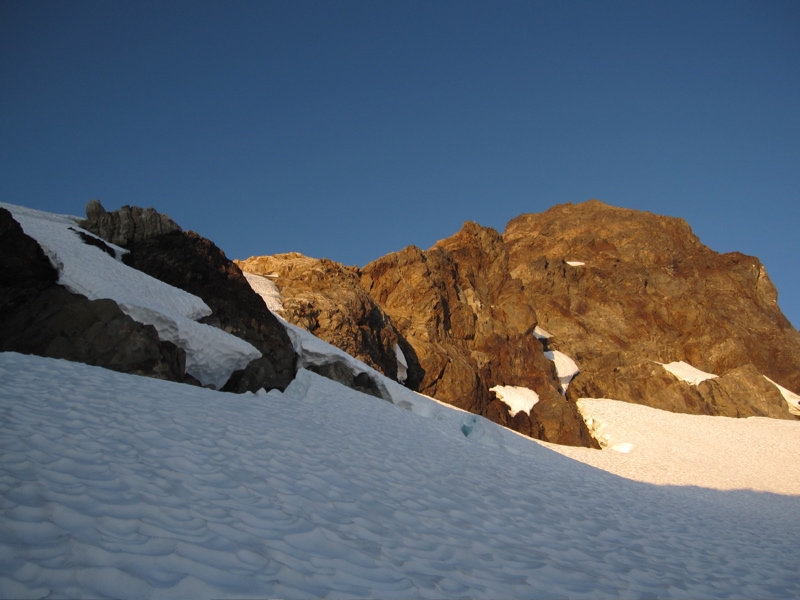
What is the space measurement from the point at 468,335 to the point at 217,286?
1004 inches

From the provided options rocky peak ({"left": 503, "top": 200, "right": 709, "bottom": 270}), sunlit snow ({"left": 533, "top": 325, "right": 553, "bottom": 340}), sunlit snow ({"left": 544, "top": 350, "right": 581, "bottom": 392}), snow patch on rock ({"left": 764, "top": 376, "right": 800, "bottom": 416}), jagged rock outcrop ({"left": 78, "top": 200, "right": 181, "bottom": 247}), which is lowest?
jagged rock outcrop ({"left": 78, "top": 200, "right": 181, "bottom": 247})

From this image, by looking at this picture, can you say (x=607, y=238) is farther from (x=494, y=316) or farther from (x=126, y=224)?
(x=126, y=224)

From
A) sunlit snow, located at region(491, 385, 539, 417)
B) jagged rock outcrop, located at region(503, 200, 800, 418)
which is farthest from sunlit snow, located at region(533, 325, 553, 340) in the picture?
sunlit snow, located at region(491, 385, 539, 417)

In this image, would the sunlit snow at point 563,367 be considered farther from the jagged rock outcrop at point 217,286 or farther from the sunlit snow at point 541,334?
the jagged rock outcrop at point 217,286

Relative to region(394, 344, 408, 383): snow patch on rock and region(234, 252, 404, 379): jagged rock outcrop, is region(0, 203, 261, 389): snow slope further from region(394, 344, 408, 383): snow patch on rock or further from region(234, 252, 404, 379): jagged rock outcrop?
region(394, 344, 408, 383): snow patch on rock

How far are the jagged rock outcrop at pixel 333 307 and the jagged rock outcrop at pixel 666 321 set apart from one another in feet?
69.9

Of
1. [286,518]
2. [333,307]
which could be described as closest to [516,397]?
[333,307]

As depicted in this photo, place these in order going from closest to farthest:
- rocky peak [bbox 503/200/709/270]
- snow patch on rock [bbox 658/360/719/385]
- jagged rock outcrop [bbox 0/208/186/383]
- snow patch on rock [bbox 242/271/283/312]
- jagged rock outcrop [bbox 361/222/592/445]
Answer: jagged rock outcrop [bbox 0/208/186/383], snow patch on rock [bbox 242/271/283/312], jagged rock outcrop [bbox 361/222/592/445], snow patch on rock [bbox 658/360/719/385], rocky peak [bbox 503/200/709/270]

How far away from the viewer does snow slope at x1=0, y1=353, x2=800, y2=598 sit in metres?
2.44

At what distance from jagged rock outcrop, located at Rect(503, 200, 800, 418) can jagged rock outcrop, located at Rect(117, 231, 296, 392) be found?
32.9 m

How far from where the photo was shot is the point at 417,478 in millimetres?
6047

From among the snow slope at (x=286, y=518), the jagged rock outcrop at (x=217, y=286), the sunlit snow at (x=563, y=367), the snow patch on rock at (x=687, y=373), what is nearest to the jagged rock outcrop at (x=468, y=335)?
the sunlit snow at (x=563, y=367)

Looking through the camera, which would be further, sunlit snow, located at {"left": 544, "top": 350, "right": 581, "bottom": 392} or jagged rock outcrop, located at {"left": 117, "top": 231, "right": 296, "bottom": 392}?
sunlit snow, located at {"left": 544, "top": 350, "right": 581, "bottom": 392}

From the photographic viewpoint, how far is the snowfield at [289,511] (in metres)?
2.48
